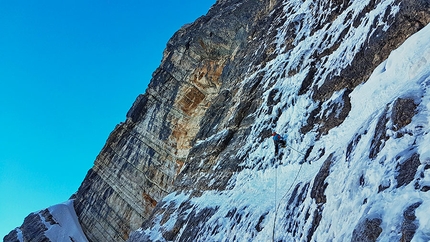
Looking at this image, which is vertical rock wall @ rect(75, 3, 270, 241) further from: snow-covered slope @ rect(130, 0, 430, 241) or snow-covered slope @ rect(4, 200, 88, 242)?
snow-covered slope @ rect(130, 0, 430, 241)

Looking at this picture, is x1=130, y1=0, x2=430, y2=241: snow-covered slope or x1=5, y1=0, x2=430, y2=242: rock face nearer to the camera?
x1=130, y1=0, x2=430, y2=241: snow-covered slope

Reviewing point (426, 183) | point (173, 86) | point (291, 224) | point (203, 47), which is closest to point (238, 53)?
point (203, 47)

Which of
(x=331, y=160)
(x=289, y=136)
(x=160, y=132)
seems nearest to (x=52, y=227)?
(x=160, y=132)

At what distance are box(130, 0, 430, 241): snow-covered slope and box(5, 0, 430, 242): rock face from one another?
0.14ft

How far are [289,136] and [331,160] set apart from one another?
6024mm

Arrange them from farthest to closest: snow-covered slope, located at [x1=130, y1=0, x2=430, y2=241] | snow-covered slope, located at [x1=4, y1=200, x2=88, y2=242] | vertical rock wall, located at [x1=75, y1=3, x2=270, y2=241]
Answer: vertical rock wall, located at [x1=75, y1=3, x2=270, y2=241] < snow-covered slope, located at [x1=4, y1=200, x2=88, y2=242] < snow-covered slope, located at [x1=130, y1=0, x2=430, y2=241]

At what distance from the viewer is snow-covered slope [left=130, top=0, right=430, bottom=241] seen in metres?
6.45

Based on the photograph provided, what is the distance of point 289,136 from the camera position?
1556 cm

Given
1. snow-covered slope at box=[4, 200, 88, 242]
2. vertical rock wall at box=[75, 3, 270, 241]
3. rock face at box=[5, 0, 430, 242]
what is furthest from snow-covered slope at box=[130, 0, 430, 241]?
snow-covered slope at box=[4, 200, 88, 242]

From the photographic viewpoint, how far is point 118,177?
130 feet

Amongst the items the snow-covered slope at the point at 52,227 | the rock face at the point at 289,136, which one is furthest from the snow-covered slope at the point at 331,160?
the snow-covered slope at the point at 52,227

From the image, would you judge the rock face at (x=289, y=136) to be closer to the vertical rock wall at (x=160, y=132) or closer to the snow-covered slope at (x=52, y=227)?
the vertical rock wall at (x=160, y=132)

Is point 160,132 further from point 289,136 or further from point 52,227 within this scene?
point 289,136

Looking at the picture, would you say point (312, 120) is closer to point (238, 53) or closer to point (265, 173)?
point (265, 173)
